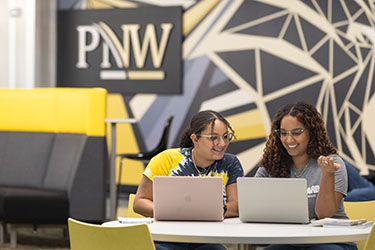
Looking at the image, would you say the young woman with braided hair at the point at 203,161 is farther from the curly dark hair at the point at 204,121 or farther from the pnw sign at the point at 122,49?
the pnw sign at the point at 122,49

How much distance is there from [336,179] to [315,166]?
0.15 m

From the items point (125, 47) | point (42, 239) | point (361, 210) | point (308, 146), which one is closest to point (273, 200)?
point (308, 146)

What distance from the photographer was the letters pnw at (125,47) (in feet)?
29.8

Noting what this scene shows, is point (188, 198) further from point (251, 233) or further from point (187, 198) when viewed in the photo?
point (251, 233)

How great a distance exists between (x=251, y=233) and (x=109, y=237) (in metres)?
0.55

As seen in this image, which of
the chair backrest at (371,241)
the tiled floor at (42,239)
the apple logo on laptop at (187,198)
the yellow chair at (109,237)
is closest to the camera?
the yellow chair at (109,237)

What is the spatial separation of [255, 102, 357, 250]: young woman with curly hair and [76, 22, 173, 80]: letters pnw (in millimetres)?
5733

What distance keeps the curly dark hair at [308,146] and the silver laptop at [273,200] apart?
1.27 feet

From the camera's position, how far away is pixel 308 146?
3379 mm

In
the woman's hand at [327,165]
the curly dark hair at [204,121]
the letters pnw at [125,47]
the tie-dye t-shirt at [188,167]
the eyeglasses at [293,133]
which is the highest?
Answer: the letters pnw at [125,47]

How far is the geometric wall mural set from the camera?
8.20 m

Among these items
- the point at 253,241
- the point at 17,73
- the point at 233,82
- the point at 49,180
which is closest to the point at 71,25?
the point at 17,73

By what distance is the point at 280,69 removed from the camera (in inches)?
336

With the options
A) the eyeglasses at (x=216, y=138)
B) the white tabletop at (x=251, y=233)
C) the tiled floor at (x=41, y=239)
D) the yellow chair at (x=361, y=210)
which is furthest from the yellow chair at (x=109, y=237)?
the tiled floor at (x=41, y=239)
